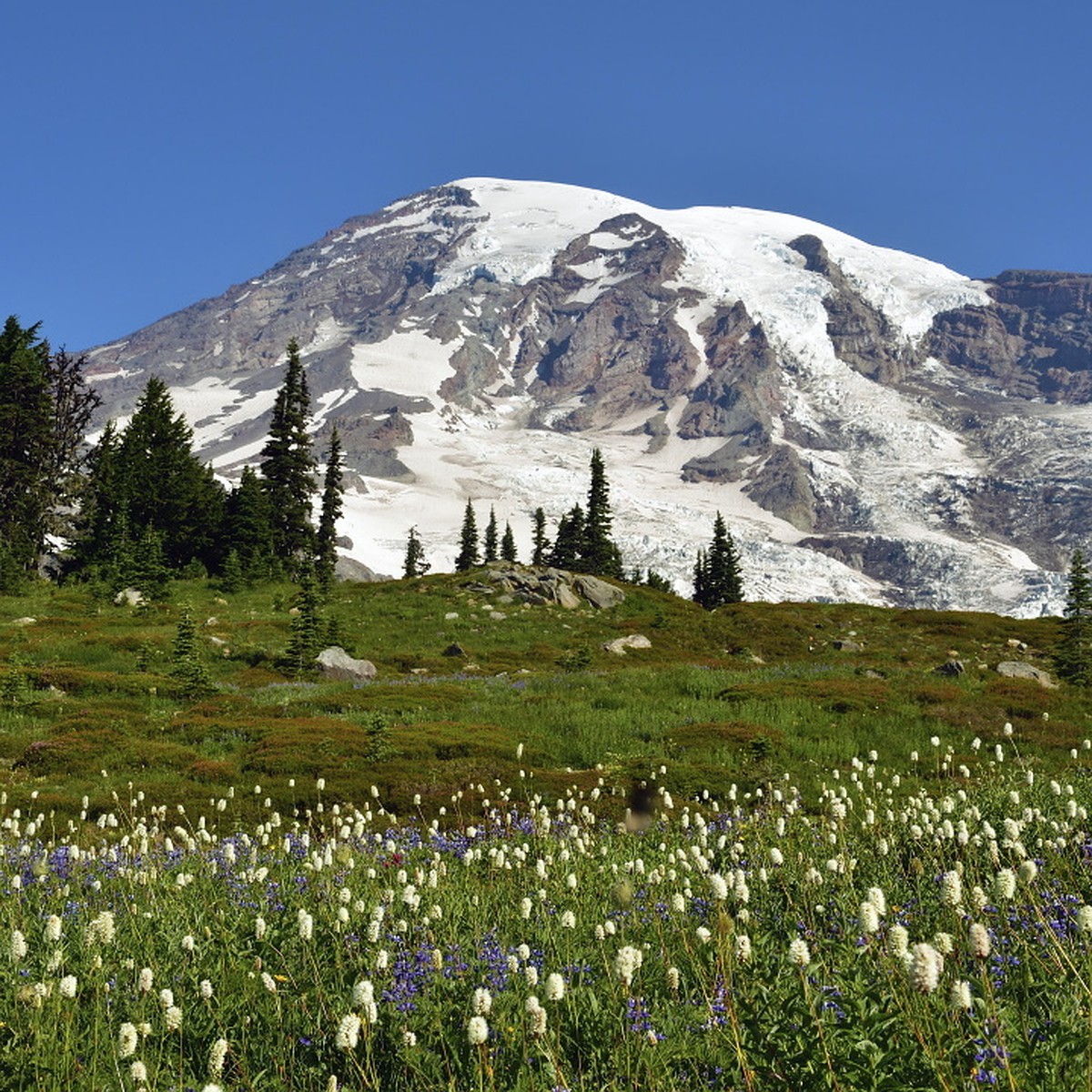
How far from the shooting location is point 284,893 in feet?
24.8

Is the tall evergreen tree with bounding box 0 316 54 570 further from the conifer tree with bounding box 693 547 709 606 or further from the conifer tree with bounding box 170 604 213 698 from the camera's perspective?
the conifer tree with bounding box 693 547 709 606

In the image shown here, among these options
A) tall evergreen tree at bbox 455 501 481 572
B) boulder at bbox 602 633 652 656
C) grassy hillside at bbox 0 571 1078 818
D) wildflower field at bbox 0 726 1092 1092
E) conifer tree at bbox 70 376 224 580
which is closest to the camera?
wildflower field at bbox 0 726 1092 1092

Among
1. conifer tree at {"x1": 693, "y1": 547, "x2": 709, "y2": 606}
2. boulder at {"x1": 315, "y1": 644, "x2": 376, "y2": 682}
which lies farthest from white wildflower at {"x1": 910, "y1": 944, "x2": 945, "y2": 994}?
conifer tree at {"x1": 693, "y1": 547, "x2": 709, "y2": 606}

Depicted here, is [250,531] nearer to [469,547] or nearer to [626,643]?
[626,643]

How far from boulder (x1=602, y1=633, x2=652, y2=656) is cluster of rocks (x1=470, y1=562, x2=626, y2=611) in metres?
10.5

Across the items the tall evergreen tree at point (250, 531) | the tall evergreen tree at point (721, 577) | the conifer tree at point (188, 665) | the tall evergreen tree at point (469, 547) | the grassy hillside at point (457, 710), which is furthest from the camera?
the tall evergreen tree at point (469, 547)

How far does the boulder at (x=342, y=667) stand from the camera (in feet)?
111

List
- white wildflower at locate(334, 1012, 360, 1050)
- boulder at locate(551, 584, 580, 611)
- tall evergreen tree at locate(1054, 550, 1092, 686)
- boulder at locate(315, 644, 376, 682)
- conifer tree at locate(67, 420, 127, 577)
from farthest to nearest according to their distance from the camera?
boulder at locate(551, 584, 580, 611), conifer tree at locate(67, 420, 127, 577), boulder at locate(315, 644, 376, 682), tall evergreen tree at locate(1054, 550, 1092, 686), white wildflower at locate(334, 1012, 360, 1050)

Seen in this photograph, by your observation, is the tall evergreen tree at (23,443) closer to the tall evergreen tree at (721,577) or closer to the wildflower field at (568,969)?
the wildflower field at (568,969)

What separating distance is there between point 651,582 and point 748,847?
90.2 m

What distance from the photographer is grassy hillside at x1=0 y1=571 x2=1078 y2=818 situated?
17.0m

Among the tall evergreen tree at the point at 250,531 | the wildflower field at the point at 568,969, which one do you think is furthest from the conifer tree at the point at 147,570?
the wildflower field at the point at 568,969

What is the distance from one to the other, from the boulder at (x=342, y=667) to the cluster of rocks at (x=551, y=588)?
65.0 feet

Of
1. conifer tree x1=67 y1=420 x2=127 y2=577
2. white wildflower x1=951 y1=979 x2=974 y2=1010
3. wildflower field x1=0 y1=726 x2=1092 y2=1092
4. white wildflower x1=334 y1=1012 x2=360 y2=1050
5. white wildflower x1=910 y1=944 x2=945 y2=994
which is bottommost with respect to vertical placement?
wildflower field x1=0 y1=726 x2=1092 y2=1092
